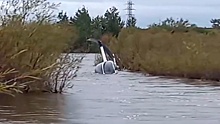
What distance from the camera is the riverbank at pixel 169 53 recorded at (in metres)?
41.4

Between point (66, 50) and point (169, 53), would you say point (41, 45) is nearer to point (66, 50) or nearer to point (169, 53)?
point (66, 50)

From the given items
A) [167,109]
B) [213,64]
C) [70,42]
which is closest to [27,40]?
[70,42]

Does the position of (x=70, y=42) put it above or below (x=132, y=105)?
above

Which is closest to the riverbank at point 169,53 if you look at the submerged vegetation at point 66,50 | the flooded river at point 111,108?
the submerged vegetation at point 66,50

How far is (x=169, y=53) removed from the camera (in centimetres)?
4888

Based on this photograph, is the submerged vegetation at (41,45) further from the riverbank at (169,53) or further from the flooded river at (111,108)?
the riverbank at (169,53)

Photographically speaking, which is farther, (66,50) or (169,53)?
(169,53)

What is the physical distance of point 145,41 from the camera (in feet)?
174

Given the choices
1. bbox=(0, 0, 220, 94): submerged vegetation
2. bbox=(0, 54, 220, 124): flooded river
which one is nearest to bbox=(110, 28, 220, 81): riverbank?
bbox=(0, 0, 220, 94): submerged vegetation

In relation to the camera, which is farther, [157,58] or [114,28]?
[114,28]

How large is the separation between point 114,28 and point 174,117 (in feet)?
283

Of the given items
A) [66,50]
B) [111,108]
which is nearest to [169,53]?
[66,50]

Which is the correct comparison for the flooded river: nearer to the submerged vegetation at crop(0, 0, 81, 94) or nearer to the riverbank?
the submerged vegetation at crop(0, 0, 81, 94)

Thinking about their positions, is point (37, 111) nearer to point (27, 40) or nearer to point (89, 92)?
point (27, 40)
